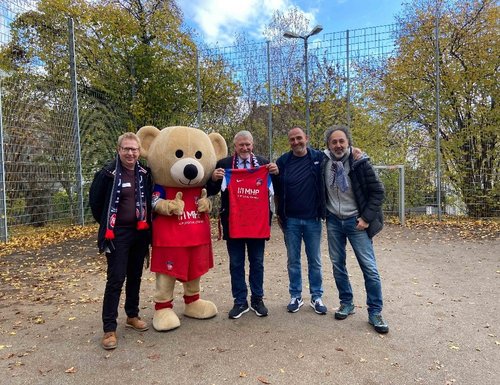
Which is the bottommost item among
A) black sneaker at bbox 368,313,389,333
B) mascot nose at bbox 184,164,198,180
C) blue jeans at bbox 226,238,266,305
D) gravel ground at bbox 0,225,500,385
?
gravel ground at bbox 0,225,500,385

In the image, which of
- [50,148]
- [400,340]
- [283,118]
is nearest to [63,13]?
[50,148]

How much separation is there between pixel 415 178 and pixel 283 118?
12.1 feet

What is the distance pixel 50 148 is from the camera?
9523 millimetres

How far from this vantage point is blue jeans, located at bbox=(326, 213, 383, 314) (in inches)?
154

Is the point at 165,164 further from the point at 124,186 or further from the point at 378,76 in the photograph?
the point at 378,76

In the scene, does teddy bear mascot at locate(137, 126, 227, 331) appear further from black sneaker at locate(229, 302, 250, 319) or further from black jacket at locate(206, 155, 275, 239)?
black sneaker at locate(229, 302, 250, 319)

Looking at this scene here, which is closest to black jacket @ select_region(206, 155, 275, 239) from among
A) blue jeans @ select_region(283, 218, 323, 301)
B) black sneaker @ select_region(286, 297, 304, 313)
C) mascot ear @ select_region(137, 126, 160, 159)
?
blue jeans @ select_region(283, 218, 323, 301)

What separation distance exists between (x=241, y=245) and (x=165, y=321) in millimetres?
1003

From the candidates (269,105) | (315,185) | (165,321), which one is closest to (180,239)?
(165,321)

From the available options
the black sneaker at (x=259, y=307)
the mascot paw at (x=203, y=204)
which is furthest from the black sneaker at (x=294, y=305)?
the mascot paw at (x=203, y=204)

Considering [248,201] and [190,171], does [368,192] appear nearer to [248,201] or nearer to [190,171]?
[248,201]

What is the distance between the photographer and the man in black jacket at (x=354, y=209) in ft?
12.6

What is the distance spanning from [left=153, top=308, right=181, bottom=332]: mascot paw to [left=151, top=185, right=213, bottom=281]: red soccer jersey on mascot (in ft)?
1.12

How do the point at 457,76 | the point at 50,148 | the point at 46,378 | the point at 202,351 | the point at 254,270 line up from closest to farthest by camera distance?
the point at 46,378 < the point at 202,351 < the point at 254,270 < the point at 50,148 < the point at 457,76
